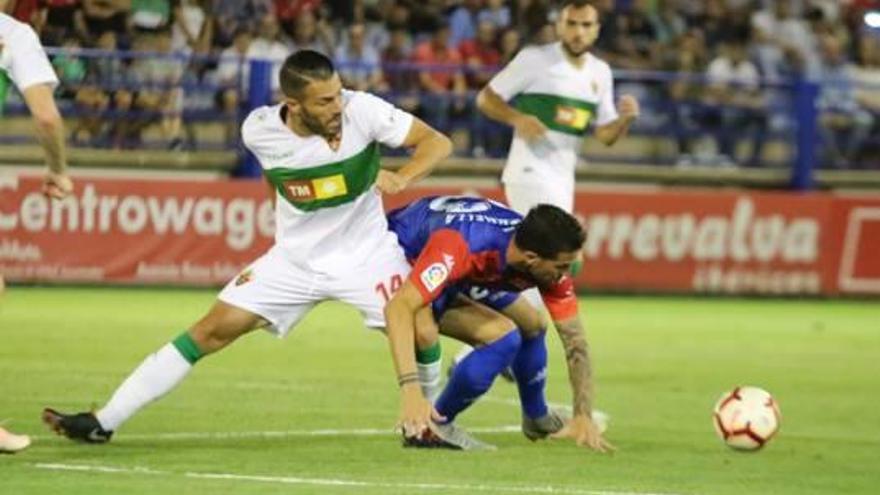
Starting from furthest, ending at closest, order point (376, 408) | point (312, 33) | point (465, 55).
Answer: point (465, 55) → point (312, 33) → point (376, 408)

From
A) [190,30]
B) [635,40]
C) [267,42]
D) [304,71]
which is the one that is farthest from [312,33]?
[304,71]

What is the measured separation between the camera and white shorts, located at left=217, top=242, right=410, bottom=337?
10820 mm

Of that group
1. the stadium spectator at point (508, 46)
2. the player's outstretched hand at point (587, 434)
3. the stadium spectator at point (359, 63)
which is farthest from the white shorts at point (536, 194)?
the stadium spectator at point (508, 46)

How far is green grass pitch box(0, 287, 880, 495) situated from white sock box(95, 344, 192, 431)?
0.56 feet

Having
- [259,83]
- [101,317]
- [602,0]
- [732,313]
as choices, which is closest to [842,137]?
[602,0]

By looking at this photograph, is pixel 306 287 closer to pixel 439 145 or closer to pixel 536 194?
pixel 439 145

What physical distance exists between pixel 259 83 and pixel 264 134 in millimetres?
12161

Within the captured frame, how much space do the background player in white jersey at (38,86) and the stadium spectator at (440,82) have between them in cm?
1355

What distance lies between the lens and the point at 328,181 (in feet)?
35.7

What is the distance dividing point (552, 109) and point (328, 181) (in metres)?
4.98

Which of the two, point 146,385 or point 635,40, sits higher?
point 146,385

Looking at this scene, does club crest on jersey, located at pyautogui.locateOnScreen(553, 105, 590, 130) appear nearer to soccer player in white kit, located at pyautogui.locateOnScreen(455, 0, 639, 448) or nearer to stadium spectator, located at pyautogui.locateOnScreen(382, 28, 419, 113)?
soccer player in white kit, located at pyautogui.locateOnScreen(455, 0, 639, 448)

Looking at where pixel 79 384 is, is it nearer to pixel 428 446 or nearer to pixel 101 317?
pixel 428 446

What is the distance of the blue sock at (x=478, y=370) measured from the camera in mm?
10945
